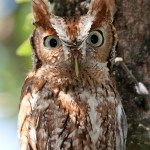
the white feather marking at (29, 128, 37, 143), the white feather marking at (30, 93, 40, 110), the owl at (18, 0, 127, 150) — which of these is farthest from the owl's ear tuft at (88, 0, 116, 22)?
the white feather marking at (29, 128, 37, 143)

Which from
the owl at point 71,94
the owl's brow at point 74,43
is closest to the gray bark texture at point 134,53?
the owl at point 71,94

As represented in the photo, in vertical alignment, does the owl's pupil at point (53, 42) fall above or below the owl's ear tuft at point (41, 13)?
below

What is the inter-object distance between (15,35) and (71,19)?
149cm

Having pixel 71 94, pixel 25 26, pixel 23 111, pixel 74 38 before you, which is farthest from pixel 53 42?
pixel 25 26

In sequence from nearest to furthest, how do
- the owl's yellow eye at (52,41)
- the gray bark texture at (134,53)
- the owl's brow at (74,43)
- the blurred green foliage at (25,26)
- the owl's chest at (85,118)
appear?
the owl's brow at (74,43), the owl's yellow eye at (52,41), the owl's chest at (85,118), the gray bark texture at (134,53), the blurred green foliage at (25,26)

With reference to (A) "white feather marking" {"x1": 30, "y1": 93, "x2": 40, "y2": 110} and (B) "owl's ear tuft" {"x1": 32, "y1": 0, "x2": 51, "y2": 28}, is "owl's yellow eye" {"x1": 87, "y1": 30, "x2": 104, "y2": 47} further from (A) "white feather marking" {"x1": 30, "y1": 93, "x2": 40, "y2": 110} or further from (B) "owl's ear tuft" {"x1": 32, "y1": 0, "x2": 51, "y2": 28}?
(A) "white feather marking" {"x1": 30, "y1": 93, "x2": 40, "y2": 110}

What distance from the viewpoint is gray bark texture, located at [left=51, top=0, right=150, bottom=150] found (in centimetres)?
Result: 403

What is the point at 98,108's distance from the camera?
374 cm

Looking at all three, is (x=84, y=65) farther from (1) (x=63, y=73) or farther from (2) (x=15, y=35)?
(2) (x=15, y=35)

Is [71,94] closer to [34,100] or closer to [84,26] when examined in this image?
[34,100]

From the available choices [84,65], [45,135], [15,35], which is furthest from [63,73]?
[15,35]

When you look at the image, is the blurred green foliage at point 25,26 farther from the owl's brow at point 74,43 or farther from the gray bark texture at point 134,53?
the owl's brow at point 74,43

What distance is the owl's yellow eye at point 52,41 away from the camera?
11.7ft

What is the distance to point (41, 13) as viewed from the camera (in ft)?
12.2
